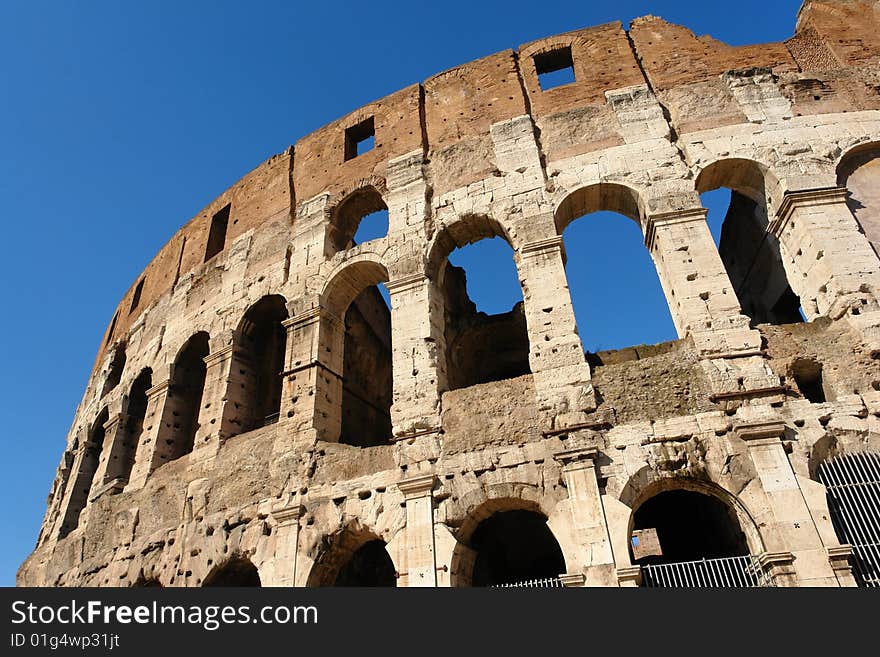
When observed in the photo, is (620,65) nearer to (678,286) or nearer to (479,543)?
(678,286)

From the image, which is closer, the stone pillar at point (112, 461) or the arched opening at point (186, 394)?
the arched opening at point (186, 394)

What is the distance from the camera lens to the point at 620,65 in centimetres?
978

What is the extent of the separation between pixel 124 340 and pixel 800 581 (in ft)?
44.9

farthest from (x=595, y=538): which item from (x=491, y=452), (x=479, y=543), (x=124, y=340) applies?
(x=124, y=340)

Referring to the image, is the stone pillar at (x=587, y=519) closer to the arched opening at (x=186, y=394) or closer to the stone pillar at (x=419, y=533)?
the stone pillar at (x=419, y=533)

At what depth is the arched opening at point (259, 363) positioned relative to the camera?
9.71 metres

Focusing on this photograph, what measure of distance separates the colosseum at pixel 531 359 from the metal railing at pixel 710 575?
3 centimetres

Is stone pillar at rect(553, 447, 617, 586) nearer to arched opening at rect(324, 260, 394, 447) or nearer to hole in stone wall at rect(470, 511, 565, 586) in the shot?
hole in stone wall at rect(470, 511, 565, 586)

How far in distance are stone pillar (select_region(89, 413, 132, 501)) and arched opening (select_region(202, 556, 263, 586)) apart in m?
3.39

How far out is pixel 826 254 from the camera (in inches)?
279

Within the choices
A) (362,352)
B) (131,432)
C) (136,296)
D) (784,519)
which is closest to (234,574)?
(362,352)

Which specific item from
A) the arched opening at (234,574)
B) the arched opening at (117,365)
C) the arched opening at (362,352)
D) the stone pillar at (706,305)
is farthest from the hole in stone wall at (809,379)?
the arched opening at (117,365)

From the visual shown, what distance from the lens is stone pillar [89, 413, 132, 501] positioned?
1051 cm

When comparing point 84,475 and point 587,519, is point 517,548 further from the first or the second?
point 84,475
